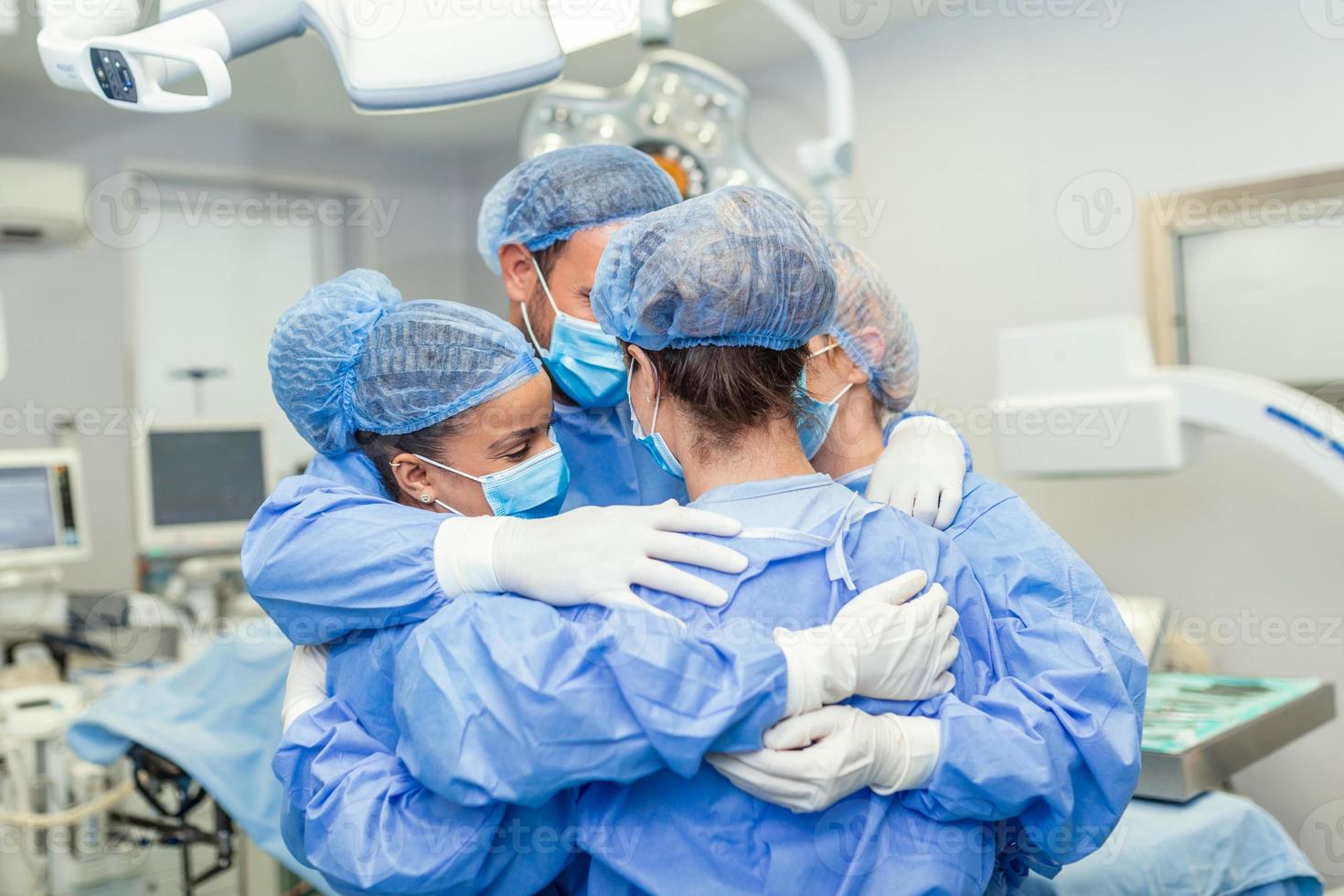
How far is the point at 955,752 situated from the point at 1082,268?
2.74m

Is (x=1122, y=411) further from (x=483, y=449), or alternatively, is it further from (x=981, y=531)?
(x=483, y=449)

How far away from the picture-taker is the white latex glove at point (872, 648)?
40.9 inches

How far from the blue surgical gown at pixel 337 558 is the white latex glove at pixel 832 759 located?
37 centimetres

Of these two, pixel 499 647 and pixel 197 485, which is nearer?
pixel 499 647

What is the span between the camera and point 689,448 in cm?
117

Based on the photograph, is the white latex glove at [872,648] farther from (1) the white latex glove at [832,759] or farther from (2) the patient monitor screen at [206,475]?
(2) the patient monitor screen at [206,475]

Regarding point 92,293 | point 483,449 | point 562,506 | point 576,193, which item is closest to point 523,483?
point 483,449

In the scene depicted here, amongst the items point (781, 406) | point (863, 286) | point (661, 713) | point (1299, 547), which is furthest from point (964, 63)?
point (661, 713)

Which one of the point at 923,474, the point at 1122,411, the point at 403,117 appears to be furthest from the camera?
the point at 403,117

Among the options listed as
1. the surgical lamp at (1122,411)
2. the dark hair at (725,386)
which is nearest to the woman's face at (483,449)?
the dark hair at (725,386)

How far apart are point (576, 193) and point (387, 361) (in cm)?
42

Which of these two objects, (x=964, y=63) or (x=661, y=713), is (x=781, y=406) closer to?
(x=661, y=713)

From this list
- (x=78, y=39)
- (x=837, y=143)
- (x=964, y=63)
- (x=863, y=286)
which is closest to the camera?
(x=78, y=39)

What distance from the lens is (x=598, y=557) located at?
3.57 feet
